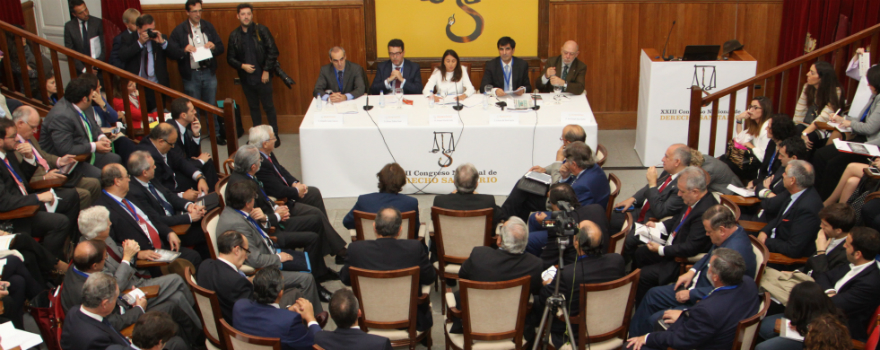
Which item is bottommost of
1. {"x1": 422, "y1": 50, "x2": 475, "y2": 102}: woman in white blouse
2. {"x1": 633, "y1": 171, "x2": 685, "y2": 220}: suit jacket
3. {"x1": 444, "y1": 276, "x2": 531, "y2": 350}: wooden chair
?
{"x1": 444, "y1": 276, "x2": 531, "y2": 350}: wooden chair

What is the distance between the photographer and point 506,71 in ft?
23.1

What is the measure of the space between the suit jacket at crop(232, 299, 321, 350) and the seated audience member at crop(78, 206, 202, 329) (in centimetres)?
72

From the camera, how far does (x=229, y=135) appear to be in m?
5.60

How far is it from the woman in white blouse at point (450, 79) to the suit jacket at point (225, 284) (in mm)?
3655

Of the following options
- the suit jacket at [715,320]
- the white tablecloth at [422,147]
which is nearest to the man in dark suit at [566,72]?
the white tablecloth at [422,147]

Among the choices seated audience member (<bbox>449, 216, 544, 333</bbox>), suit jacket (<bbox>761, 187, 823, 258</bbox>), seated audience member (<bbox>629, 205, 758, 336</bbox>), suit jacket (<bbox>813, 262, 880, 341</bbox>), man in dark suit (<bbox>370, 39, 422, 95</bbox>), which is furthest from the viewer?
man in dark suit (<bbox>370, 39, 422, 95</bbox>)

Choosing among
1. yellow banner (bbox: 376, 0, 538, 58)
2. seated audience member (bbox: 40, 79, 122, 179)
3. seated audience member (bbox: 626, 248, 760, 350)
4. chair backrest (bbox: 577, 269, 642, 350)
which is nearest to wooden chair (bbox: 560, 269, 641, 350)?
chair backrest (bbox: 577, 269, 642, 350)

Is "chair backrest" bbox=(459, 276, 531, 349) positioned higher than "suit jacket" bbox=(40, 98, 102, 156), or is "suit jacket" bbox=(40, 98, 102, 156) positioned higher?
"suit jacket" bbox=(40, 98, 102, 156)

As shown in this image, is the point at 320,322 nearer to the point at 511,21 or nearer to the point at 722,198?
the point at 722,198

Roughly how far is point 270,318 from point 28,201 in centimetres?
195

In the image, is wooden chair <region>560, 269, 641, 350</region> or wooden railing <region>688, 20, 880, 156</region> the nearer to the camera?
wooden chair <region>560, 269, 641, 350</region>

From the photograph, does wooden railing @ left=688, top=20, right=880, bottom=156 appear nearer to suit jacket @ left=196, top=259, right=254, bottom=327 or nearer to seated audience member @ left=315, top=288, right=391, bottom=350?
seated audience member @ left=315, top=288, right=391, bottom=350

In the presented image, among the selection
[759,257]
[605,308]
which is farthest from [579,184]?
[605,308]

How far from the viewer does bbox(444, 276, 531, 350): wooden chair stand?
325 centimetres
